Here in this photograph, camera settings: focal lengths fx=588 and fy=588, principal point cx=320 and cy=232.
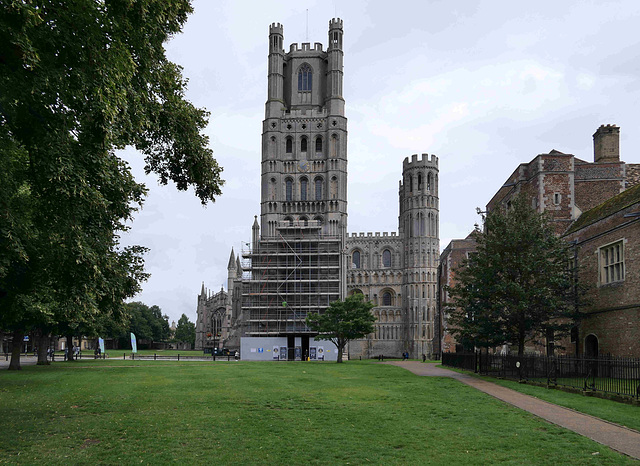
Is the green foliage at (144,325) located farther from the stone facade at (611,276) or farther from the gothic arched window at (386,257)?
the stone facade at (611,276)

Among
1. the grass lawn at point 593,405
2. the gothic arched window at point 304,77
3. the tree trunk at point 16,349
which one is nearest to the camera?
the grass lawn at point 593,405

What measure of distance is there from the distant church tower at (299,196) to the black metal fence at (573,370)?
4008 centimetres

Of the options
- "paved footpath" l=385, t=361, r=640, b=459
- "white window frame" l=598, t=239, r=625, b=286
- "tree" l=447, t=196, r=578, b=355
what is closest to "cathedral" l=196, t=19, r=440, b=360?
"tree" l=447, t=196, r=578, b=355

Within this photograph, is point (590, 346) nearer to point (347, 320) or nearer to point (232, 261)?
point (347, 320)

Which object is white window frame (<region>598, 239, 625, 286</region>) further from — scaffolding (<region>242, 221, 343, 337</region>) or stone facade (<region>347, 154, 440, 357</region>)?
stone facade (<region>347, 154, 440, 357</region>)

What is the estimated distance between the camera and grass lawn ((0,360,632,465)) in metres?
9.19

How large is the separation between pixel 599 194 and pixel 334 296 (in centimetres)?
4347

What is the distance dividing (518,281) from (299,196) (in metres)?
58.5

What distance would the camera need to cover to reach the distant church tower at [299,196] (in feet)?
246

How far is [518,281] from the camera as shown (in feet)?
91.7

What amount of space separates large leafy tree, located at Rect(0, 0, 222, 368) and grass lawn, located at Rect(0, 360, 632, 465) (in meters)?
2.94

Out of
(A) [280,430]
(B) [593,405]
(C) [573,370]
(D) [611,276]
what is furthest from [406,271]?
(A) [280,430]

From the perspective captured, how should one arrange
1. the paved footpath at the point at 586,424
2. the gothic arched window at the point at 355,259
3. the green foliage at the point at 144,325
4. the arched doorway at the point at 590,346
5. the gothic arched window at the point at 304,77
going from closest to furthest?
1. the paved footpath at the point at 586,424
2. the arched doorway at the point at 590,346
3. the gothic arched window at the point at 304,77
4. the gothic arched window at the point at 355,259
5. the green foliage at the point at 144,325

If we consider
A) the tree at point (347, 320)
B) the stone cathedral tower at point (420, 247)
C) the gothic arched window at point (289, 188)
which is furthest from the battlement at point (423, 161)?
the tree at point (347, 320)
